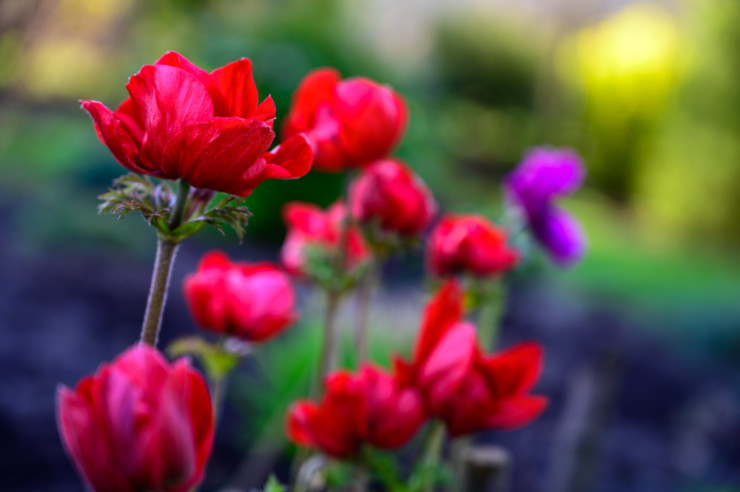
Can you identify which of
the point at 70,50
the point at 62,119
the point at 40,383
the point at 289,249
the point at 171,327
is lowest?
the point at 40,383

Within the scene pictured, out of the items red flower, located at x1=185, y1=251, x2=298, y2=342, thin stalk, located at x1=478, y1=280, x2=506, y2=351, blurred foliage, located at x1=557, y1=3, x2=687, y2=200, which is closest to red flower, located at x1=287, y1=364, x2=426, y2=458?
red flower, located at x1=185, y1=251, x2=298, y2=342

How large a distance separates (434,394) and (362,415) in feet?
0.22

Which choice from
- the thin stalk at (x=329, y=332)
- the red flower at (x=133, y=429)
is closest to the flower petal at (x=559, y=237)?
the thin stalk at (x=329, y=332)

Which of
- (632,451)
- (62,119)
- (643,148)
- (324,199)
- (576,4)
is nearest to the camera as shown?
(632,451)

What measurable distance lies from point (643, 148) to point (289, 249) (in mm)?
10778

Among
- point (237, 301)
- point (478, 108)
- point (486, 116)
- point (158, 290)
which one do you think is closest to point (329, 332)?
point (237, 301)

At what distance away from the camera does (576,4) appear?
1958 centimetres

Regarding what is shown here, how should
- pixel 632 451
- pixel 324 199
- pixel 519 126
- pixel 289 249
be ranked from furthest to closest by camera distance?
pixel 519 126
pixel 324 199
pixel 632 451
pixel 289 249

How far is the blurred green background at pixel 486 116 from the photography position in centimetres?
514

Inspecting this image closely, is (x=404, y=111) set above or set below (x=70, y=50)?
below

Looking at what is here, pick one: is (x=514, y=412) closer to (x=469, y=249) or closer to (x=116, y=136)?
(x=469, y=249)

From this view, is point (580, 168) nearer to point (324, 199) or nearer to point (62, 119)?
point (324, 199)

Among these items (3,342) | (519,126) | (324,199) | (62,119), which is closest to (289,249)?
(3,342)

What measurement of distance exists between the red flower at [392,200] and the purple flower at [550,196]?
143mm
